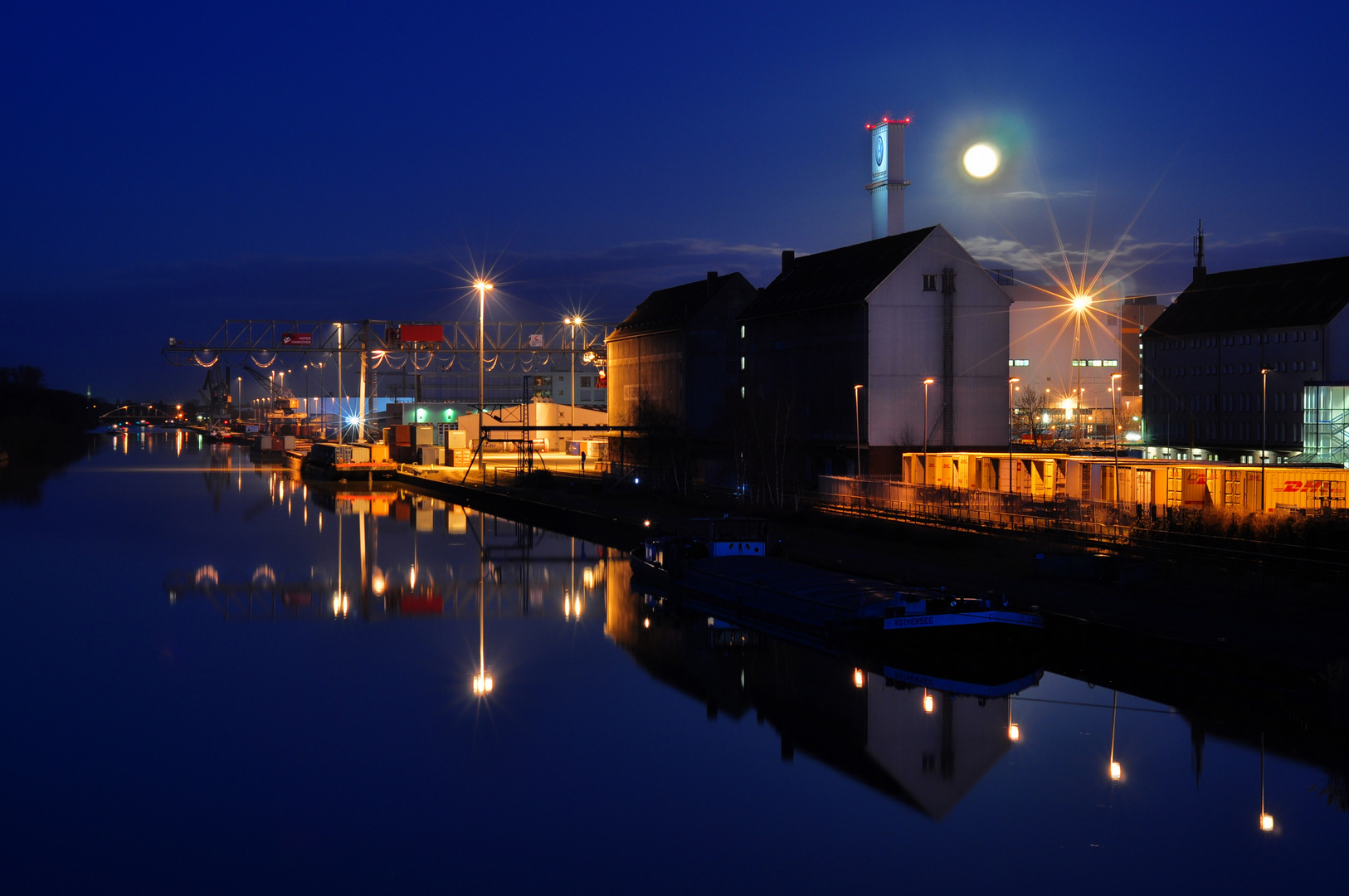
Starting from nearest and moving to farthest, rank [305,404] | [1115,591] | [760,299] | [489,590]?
[1115,591], [489,590], [760,299], [305,404]

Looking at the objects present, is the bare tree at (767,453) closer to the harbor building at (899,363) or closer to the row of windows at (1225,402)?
the harbor building at (899,363)

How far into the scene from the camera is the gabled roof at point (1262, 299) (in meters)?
76.0

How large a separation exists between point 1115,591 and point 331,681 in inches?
711

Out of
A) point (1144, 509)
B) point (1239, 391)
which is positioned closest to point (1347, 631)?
point (1144, 509)

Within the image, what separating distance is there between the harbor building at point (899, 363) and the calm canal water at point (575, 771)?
26.2m

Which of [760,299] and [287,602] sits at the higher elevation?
[760,299]

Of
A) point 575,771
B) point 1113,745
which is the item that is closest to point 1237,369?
point 1113,745

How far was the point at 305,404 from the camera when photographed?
19438 cm

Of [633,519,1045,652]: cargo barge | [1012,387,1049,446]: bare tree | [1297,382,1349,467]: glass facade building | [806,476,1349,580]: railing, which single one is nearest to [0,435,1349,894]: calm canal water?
[633,519,1045,652]: cargo barge

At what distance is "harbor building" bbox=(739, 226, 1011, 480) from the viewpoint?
192ft

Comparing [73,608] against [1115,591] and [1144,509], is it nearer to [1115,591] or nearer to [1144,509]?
[1115,591]

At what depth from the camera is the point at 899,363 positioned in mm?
58625

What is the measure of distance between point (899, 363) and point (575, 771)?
41.9 metres

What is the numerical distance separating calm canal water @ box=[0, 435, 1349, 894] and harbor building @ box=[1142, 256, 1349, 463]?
4899cm
